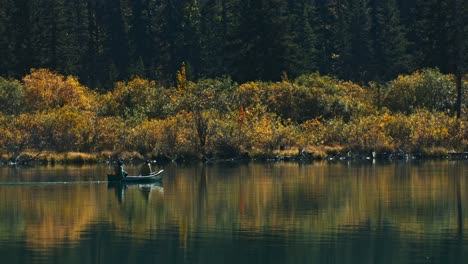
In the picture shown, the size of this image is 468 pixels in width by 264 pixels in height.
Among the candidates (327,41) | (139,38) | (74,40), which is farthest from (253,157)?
(139,38)

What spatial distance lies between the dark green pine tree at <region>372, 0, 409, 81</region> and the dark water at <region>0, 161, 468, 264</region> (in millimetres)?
45596

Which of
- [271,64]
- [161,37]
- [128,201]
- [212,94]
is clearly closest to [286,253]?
[128,201]

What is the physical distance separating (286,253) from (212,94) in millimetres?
51737

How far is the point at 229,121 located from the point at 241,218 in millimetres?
38626

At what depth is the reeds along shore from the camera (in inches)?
2859

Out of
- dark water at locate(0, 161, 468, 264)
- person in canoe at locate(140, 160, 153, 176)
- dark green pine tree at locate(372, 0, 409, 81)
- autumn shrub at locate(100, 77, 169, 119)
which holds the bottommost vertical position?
dark water at locate(0, 161, 468, 264)

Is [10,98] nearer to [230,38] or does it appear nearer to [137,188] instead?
[230,38]

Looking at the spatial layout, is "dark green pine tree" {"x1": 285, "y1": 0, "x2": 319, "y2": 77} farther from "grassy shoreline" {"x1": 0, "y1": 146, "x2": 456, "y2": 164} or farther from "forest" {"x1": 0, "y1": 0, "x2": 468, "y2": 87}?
"grassy shoreline" {"x1": 0, "y1": 146, "x2": 456, "y2": 164}

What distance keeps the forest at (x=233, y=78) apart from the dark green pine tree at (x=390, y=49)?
147 mm

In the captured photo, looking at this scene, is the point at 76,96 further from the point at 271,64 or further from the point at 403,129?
the point at 403,129

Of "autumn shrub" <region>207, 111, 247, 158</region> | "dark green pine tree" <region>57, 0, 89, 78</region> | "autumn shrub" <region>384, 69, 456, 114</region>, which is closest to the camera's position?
"autumn shrub" <region>207, 111, 247, 158</region>

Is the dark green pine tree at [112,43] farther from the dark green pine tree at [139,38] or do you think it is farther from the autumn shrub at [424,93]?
the autumn shrub at [424,93]

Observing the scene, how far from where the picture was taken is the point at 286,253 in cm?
2953

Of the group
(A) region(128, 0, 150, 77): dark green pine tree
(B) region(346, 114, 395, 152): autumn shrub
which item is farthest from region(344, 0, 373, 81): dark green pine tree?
(B) region(346, 114, 395, 152): autumn shrub
